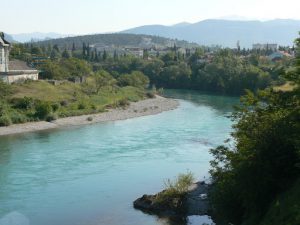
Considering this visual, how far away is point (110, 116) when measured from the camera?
151 feet

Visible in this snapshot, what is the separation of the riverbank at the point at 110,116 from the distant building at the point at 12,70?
8760mm

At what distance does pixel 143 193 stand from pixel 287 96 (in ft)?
27.6

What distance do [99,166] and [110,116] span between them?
19.4m

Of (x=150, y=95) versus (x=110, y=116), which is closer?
(x=110, y=116)

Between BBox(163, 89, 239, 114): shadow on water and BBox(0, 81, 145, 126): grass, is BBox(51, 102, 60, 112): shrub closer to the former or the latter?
BBox(0, 81, 145, 126): grass

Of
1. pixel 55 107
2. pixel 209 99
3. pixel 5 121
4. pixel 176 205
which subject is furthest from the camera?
pixel 209 99

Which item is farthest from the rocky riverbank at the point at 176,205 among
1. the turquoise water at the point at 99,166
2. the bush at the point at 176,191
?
the turquoise water at the point at 99,166

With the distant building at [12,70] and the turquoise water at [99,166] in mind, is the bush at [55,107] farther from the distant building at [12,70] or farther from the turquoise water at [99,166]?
the distant building at [12,70]

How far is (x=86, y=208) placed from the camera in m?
19.8

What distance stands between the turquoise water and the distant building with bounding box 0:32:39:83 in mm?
11623

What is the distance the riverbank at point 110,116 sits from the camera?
37709mm

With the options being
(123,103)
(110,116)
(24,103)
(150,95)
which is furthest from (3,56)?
(150,95)

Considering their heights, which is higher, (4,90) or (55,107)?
(4,90)

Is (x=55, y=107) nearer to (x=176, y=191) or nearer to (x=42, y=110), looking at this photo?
(x=42, y=110)
